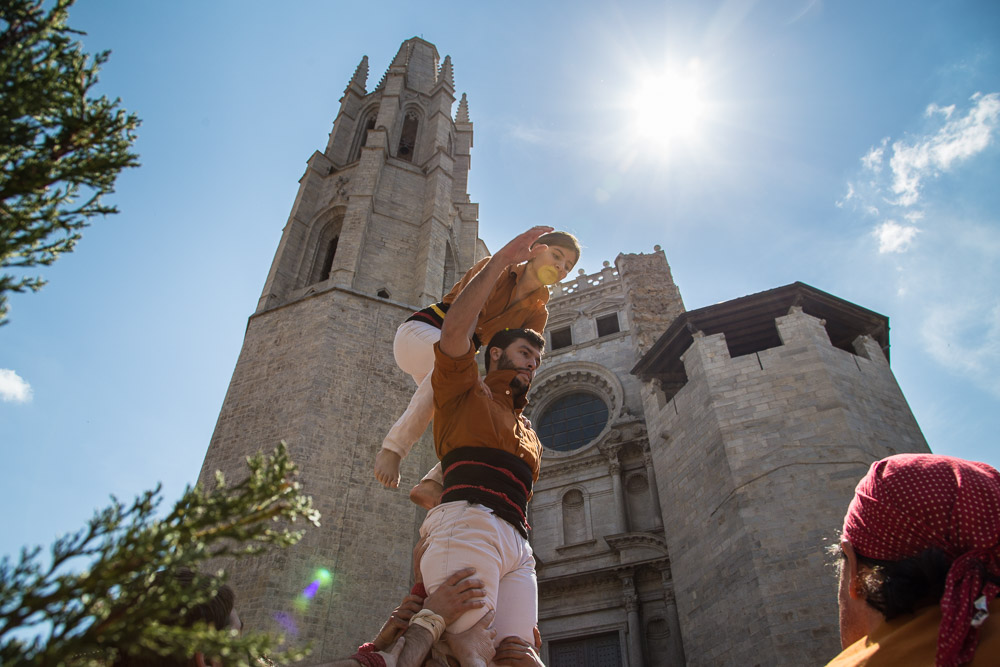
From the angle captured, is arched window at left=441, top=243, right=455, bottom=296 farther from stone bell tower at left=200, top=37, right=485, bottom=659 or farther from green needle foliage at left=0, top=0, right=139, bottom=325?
green needle foliage at left=0, top=0, right=139, bottom=325

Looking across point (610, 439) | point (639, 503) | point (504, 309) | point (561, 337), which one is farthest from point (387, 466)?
point (561, 337)

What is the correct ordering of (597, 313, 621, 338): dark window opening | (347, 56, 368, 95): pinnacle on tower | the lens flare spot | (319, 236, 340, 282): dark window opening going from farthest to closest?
(347, 56, 368, 95): pinnacle on tower < (597, 313, 621, 338): dark window opening < (319, 236, 340, 282): dark window opening < the lens flare spot

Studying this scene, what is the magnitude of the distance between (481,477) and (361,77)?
89.3 ft

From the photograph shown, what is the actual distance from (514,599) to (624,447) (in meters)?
13.1

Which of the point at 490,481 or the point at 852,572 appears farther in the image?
the point at 490,481

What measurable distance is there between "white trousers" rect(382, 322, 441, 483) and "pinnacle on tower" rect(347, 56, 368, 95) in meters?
25.0

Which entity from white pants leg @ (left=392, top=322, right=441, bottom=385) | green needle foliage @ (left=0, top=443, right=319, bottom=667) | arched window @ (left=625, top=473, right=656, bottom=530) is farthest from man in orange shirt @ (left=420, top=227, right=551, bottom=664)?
arched window @ (left=625, top=473, right=656, bottom=530)

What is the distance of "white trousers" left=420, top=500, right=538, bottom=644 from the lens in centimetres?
278

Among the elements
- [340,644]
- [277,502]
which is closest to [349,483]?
[340,644]

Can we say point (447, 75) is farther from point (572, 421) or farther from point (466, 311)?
point (466, 311)

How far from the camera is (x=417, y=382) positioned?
376cm

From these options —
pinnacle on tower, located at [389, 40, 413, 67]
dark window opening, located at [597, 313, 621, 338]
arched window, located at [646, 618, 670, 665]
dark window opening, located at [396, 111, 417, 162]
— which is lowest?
arched window, located at [646, 618, 670, 665]

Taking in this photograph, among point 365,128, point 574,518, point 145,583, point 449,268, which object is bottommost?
point 145,583

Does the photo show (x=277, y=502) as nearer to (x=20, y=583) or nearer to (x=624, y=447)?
(x=20, y=583)
